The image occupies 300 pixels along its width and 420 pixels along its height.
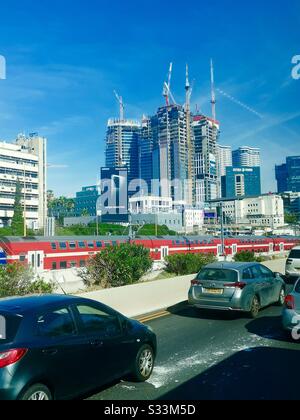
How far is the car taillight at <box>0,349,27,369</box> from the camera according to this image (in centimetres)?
455

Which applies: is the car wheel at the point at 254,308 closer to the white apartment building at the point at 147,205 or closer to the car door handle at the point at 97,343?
the car door handle at the point at 97,343

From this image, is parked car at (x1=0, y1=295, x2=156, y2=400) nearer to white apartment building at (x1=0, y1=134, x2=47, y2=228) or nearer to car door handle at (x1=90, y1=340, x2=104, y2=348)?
car door handle at (x1=90, y1=340, x2=104, y2=348)

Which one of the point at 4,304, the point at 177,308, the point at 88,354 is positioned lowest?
the point at 177,308

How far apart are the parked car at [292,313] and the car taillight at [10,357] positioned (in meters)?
5.91

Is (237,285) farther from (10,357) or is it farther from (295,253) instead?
(295,253)

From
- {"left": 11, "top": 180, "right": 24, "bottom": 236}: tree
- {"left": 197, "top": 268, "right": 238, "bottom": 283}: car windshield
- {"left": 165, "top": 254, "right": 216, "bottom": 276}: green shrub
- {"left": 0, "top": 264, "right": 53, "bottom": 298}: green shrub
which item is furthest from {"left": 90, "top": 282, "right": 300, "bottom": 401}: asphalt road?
{"left": 11, "top": 180, "right": 24, "bottom": 236}: tree

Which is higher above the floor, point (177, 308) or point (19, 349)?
point (19, 349)

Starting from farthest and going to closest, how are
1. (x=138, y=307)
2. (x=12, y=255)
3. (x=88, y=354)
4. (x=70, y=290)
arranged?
Result: (x=12, y=255), (x=70, y=290), (x=138, y=307), (x=88, y=354)

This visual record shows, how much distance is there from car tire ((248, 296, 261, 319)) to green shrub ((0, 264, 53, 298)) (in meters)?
5.71

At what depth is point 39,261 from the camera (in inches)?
1236

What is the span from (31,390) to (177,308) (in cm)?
990

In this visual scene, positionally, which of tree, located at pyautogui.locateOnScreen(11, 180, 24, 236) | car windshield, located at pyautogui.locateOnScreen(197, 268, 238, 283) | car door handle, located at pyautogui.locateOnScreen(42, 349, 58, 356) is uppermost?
tree, located at pyautogui.locateOnScreen(11, 180, 24, 236)

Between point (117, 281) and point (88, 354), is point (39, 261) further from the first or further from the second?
point (88, 354)

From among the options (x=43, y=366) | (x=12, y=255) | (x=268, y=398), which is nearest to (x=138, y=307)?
(x=268, y=398)
